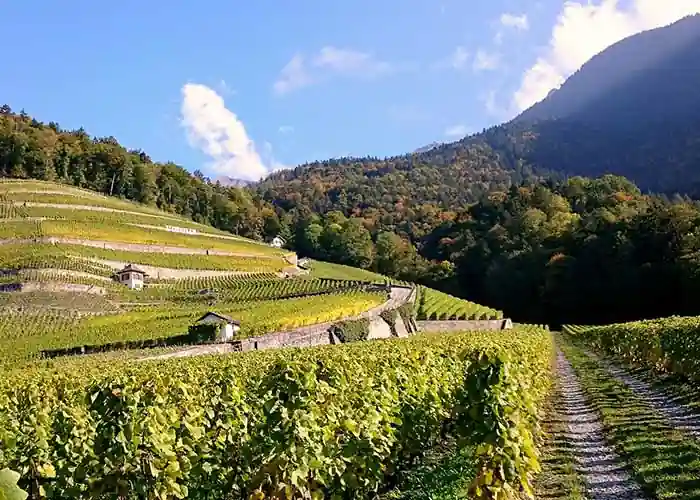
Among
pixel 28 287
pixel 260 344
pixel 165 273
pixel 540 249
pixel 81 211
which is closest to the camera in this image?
pixel 260 344

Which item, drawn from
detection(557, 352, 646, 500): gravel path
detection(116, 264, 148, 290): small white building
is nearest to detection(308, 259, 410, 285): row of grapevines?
detection(116, 264, 148, 290): small white building

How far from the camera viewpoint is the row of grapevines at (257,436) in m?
8.54

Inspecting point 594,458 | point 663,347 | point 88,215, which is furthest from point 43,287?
point 594,458

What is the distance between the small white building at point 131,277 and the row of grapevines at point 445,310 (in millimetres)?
30761

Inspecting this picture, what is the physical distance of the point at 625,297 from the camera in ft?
284

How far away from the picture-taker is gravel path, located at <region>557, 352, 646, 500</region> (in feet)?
Result: 36.4

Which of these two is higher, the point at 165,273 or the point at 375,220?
the point at 375,220

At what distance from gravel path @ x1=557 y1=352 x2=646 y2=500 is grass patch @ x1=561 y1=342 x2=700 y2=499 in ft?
0.67

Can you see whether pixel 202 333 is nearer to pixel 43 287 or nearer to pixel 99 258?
pixel 43 287

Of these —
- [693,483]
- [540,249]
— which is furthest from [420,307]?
[693,483]

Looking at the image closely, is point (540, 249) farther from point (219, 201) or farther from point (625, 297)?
point (219, 201)

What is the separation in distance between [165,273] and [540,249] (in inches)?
2179

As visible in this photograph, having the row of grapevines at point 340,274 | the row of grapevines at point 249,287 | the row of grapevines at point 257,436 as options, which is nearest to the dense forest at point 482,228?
the row of grapevines at point 340,274

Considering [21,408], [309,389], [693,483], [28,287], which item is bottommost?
[28,287]
